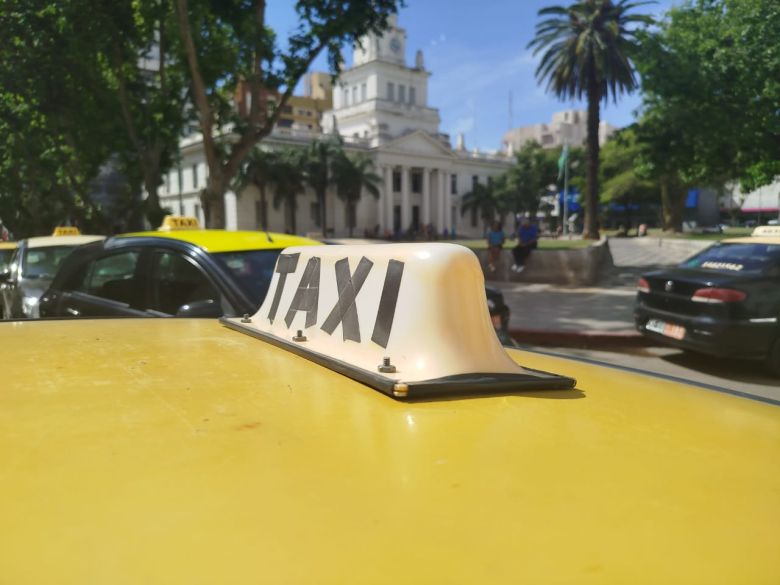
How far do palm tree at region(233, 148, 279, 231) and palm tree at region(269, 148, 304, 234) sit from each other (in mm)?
332

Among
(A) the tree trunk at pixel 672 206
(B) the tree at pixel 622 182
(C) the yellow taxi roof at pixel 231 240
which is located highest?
(B) the tree at pixel 622 182

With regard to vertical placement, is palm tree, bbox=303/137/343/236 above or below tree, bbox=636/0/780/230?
above

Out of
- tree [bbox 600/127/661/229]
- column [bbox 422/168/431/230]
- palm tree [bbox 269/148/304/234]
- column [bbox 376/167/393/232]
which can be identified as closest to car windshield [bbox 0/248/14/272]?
tree [bbox 600/127/661/229]

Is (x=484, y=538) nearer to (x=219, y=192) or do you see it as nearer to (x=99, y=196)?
(x=219, y=192)

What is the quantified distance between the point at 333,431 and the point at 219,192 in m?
12.8

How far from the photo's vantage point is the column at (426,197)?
72.7 meters

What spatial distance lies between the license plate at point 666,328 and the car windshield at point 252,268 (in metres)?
4.67

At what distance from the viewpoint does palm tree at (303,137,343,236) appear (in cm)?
5462

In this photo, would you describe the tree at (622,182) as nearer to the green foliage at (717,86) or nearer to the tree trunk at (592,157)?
the tree trunk at (592,157)

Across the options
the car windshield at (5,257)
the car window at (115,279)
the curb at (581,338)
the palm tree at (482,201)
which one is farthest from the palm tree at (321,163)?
the car window at (115,279)

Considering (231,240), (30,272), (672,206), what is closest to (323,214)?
(672,206)

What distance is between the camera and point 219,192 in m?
13.7

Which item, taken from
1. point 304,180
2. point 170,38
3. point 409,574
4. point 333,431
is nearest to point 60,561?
point 409,574

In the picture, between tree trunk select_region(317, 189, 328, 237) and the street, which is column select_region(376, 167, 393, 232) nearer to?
tree trunk select_region(317, 189, 328, 237)
